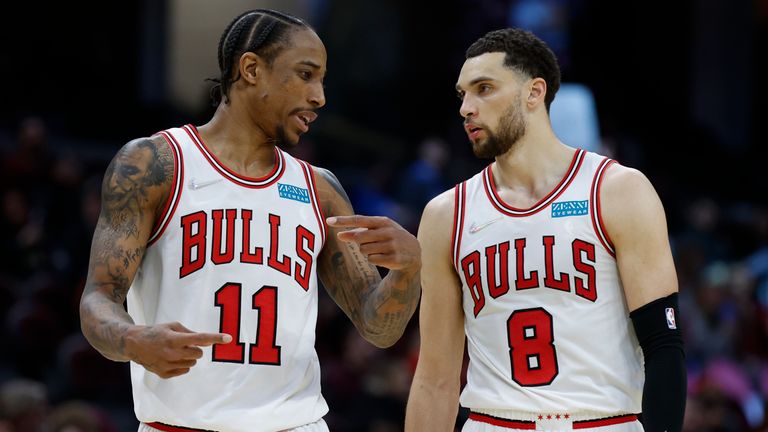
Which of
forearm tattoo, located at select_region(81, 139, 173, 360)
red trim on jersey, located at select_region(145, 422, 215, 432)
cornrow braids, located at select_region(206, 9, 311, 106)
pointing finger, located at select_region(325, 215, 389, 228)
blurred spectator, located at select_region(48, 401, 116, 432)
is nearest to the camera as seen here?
pointing finger, located at select_region(325, 215, 389, 228)

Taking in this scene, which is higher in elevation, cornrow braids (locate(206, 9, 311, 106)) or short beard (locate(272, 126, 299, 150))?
cornrow braids (locate(206, 9, 311, 106))

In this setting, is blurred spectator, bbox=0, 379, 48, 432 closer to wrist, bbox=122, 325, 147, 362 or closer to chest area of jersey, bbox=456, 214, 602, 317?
chest area of jersey, bbox=456, 214, 602, 317

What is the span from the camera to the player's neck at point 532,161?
563 cm

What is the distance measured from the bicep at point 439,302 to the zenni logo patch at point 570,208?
52 centimetres

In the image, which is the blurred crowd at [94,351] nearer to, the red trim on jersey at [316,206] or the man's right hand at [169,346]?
the red trim on jersey at [316,206]

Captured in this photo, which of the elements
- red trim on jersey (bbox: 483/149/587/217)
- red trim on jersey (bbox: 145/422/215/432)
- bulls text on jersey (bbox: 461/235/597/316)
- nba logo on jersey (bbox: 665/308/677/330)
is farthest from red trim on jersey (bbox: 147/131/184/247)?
nba logo on jersey (bbox: 665/308/677/330)

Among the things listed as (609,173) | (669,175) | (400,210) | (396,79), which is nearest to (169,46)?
(396,79)

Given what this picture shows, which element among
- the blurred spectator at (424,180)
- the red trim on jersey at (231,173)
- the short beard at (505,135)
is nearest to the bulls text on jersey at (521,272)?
the short beard at (505,135)

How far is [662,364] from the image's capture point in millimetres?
5090

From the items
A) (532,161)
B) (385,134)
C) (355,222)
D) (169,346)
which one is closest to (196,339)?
(169,346)

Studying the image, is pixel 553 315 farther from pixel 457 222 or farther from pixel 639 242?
pixel 457 222

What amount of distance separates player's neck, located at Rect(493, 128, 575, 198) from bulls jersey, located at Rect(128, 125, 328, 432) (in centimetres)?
114

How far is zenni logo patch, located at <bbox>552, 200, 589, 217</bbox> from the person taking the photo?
5.41 meters

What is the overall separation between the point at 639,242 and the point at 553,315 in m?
0.50
